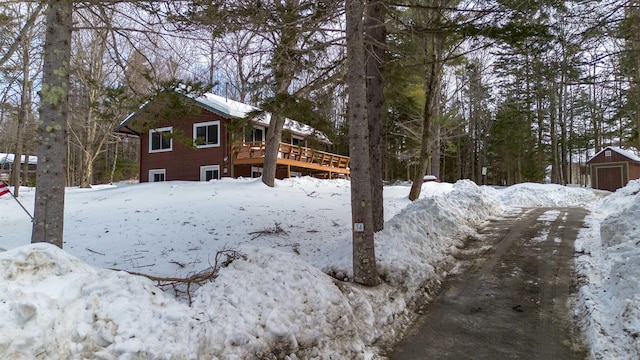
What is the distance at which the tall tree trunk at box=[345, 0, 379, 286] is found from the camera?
537 cm

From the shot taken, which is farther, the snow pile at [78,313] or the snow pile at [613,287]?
the snow pile at [613,287]

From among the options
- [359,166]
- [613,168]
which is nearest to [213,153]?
[359,166]

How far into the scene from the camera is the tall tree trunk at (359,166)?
17.6 feet

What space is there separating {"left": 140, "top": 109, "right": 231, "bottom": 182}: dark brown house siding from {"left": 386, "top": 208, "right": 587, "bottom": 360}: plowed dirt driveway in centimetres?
1600

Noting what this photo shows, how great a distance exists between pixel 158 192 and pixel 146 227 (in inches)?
275

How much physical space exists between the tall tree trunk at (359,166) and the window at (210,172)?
56.2ft

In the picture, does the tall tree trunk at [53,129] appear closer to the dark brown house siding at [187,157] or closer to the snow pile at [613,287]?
the snow pile at [613,287]

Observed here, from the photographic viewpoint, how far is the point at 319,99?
842cm

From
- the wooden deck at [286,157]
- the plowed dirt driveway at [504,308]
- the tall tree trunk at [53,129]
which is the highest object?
the wooden deck at [286,157]

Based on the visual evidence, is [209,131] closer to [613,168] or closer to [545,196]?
[545,196]

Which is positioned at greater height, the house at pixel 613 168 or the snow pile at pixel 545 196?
the house at pixel 613 168

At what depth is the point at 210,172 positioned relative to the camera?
21.8 metres

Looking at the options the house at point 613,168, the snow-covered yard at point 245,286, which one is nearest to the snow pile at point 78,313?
the snow-covered yard at point 245,286

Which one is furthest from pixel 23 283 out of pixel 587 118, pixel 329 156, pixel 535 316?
pixel 587 118
